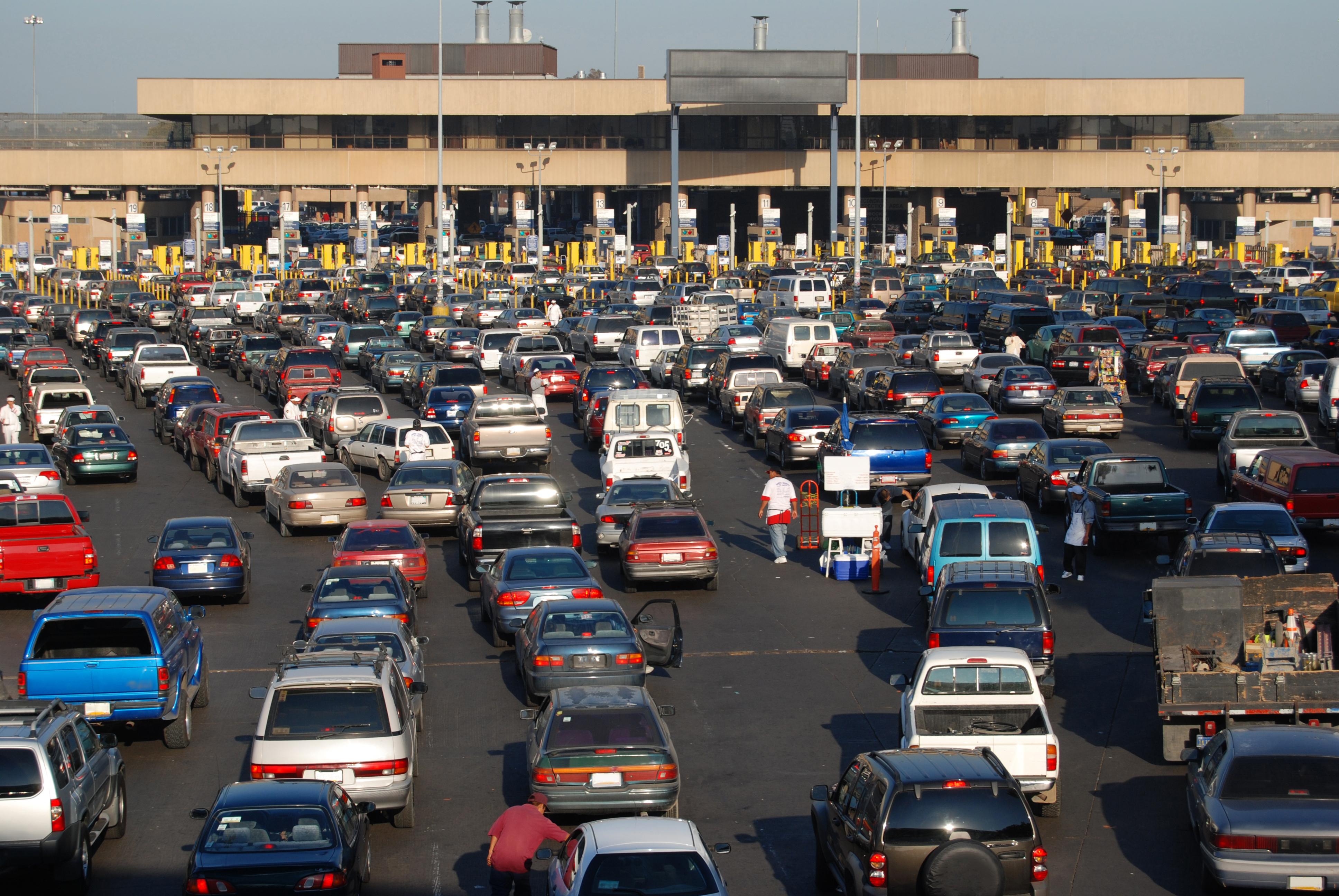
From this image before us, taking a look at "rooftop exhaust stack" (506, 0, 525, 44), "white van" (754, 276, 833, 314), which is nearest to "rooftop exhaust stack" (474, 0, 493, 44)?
"rooftop exhaust stack" (506, 0, 525, 44)

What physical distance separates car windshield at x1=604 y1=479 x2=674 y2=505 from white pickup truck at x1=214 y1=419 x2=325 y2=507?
6564mm

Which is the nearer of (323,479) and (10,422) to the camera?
(323,479)

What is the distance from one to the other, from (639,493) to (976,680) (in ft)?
43.4

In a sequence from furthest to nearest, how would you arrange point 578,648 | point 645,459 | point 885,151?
point 885,151 < point 645,459 < point 578,648

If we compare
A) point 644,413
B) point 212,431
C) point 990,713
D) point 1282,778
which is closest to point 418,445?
point 644,413

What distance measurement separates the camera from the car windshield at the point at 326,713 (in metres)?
14.6

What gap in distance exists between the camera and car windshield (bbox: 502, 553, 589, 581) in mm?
22062

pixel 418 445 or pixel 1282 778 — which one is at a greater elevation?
pixel 418 445

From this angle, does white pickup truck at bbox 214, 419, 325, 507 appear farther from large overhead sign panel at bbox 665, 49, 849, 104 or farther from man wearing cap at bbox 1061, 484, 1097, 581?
large overhead sign panel at bbox 665, 49, 849, 104

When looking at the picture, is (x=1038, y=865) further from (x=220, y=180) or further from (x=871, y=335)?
(x=220, y=180)

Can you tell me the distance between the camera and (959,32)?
124688 mm

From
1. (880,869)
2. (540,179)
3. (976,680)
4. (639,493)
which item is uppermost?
(540,179)

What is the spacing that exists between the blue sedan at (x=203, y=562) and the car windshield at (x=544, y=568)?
4562 mm

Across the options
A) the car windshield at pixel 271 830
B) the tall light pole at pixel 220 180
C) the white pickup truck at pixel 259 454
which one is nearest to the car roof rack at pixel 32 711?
the car windshield at pixel 271 830
